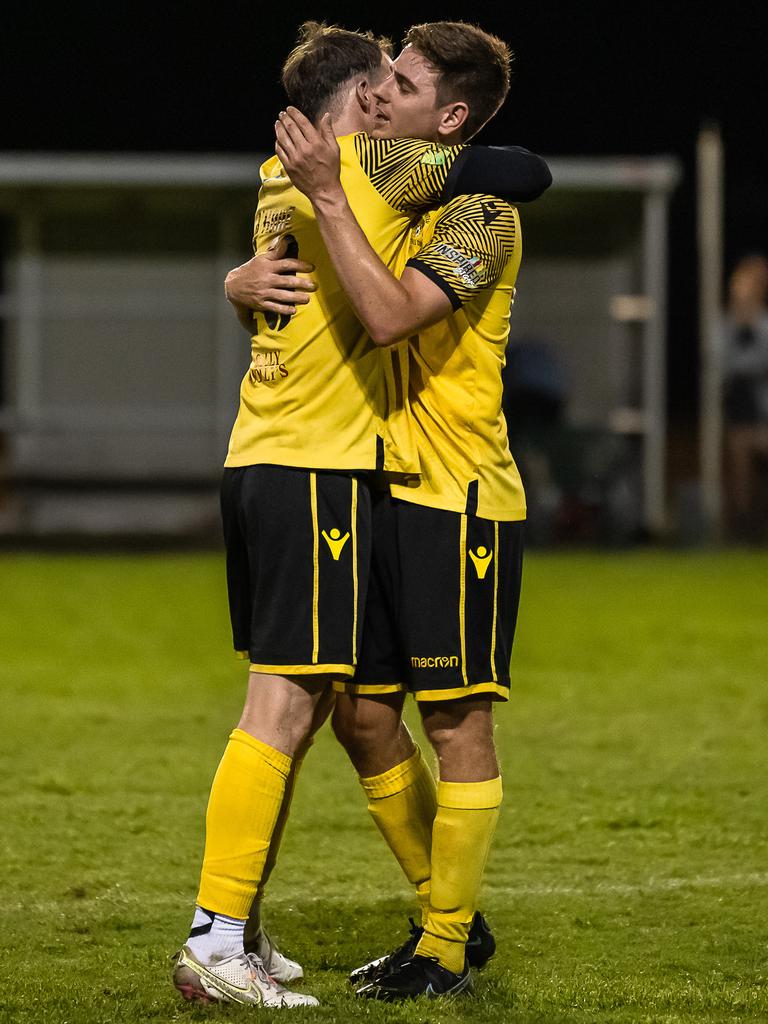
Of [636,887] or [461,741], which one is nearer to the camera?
[461,741]

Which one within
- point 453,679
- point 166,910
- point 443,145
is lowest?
point 166,910

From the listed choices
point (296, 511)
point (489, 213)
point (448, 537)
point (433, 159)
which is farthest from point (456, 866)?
point (433, 159)

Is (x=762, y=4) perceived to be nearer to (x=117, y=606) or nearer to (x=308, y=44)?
(x=117, y=606)

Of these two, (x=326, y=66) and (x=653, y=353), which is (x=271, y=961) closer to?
(x=326, y=66)

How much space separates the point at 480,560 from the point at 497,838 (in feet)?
5.20

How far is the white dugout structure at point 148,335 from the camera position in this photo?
1605 centimetres

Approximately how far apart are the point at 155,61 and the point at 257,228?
2707 centimetres

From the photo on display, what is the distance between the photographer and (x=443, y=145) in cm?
366

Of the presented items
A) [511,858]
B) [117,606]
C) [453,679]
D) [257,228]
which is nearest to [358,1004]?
[453,679]

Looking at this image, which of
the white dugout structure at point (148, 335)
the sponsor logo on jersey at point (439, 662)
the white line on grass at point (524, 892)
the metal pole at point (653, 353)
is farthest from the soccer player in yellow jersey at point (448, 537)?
the white dugout structure at point (148, 335)

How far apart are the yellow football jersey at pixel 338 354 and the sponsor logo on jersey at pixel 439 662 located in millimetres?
408

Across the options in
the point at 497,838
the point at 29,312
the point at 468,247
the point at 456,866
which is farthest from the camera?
the point at 29,312

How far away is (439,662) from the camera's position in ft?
11.6

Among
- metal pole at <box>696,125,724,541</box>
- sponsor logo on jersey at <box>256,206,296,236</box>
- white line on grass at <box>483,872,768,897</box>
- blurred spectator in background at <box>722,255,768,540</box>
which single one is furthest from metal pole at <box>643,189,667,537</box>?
sponsor logo on jersey at <box>256,206,296,236</box>
